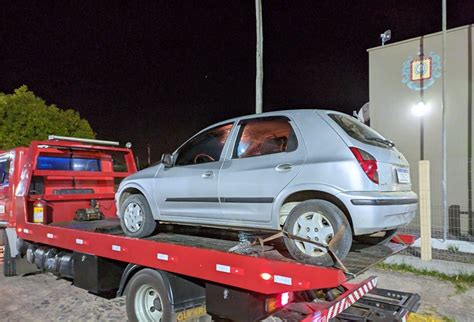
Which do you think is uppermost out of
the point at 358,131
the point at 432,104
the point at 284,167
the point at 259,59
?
the point at 259,59

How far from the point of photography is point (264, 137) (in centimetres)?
422

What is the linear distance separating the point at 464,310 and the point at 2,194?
7.40m

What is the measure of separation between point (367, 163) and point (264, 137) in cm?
112

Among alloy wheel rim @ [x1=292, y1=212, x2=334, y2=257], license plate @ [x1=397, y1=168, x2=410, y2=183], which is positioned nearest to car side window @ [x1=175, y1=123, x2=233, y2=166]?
alloy wheel rim @ [x1=292, y1=212, x2=334, y2=257]

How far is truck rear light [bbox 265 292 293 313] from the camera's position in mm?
3619

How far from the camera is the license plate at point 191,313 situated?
4.07 meters

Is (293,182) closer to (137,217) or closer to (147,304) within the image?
(147,304)

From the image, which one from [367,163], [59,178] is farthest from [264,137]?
[59,178]

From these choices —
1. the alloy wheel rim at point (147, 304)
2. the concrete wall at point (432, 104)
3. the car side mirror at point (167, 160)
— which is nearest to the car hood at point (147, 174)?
the car side mirror at point (167, 160)

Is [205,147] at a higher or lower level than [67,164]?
higher

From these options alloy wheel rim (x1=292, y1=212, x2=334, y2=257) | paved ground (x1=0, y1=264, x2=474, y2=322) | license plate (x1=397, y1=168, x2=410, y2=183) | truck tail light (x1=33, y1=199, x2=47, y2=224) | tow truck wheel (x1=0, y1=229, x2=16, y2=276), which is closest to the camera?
alloy wheel rim (x1=292, y1=212, x2=334, y2=257)

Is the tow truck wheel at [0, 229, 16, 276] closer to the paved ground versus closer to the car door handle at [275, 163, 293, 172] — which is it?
the paved ground

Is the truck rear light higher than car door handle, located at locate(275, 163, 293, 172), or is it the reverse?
car door handle, located at locate(275, 163, 293, 172)

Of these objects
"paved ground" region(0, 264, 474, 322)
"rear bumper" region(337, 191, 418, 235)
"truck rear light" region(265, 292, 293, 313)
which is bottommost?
"paved ground" region(0, 264, 474, 322)
